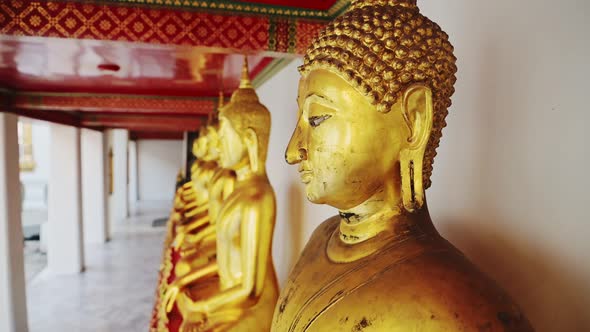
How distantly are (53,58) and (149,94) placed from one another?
203cm

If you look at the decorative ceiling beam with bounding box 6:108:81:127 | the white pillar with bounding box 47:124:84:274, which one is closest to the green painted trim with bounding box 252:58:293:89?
the decorative ceiling beam with bounding box 6:108:81:127

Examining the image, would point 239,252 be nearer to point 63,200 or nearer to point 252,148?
point 252,148

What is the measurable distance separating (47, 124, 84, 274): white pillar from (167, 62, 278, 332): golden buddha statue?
5704 mm

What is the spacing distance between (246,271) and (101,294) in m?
5.18

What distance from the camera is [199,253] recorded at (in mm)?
2896

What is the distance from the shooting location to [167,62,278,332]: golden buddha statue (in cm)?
198

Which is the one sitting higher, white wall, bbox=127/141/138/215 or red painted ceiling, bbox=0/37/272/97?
red painted ceiling, bbox=0/37/272/97

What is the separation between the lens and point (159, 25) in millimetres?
1981

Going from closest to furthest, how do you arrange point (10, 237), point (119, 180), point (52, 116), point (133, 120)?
1. point (10, 237)
2. point (52, 116)
3. point (133, 120)
4. point (119, 180)

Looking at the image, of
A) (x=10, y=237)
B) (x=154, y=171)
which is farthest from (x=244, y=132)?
(x=154, y=171)

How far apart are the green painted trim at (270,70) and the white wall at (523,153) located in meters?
1.75

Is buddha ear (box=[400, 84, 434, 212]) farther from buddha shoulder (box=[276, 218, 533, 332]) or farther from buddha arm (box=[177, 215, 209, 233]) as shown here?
buddha arm (box=[177, 215, 209, 233])

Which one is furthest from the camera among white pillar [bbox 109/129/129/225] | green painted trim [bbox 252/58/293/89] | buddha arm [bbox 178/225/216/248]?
white pillar [bbox 109/129/129/225]

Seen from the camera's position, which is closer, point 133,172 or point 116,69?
point 116,69
